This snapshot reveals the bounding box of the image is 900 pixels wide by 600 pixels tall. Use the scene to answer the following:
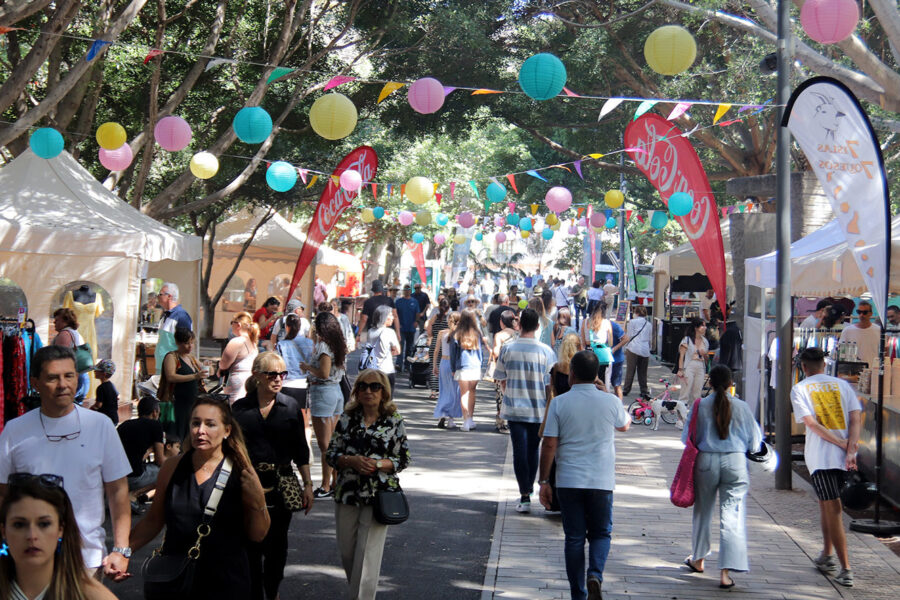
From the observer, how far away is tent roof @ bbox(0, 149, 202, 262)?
12125 mm

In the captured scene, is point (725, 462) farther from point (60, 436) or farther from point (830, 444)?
point (60, 436)

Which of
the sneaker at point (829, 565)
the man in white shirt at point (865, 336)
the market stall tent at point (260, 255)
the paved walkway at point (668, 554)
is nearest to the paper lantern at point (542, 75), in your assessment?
the paved walkway at point (668, 554)

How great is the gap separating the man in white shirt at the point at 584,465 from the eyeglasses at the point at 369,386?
1.14 metres

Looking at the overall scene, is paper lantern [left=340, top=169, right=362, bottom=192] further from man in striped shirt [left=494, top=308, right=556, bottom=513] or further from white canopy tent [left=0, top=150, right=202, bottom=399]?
man in striped shirt [left=494, top=308, right=556, bottom=513]

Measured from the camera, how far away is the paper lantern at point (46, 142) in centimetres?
1227

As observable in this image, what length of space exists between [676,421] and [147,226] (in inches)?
316

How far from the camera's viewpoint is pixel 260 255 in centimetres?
2778

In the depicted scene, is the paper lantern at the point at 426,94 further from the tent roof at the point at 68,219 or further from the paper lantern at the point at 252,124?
the tent roof at the point at 68,219

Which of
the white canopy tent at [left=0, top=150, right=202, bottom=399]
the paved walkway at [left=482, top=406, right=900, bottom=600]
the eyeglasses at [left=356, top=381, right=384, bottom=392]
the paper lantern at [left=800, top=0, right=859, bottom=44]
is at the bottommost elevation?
the paved walkway at [left=482, top=406, right=900, bottom=600]

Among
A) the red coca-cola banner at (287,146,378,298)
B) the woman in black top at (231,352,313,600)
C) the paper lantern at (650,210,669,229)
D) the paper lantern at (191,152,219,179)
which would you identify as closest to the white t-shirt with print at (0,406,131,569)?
the woman in black top at (231,352,313,600)

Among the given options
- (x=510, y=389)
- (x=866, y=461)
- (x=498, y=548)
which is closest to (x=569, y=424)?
(x=498, y=548)

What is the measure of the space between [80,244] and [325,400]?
4.50 metres

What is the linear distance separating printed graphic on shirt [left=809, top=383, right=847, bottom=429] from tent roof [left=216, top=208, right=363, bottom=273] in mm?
20401

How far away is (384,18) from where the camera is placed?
20.5 meters
